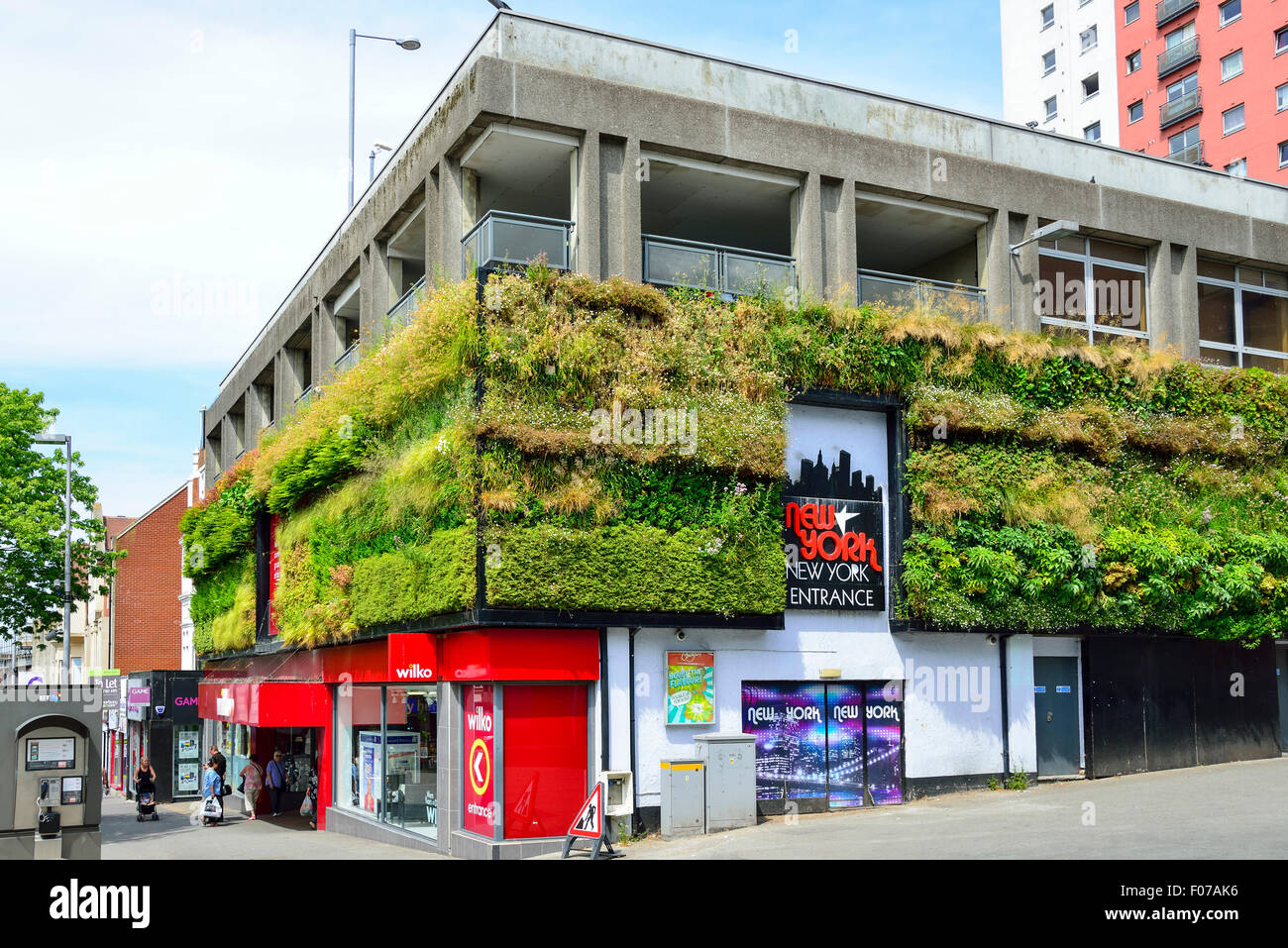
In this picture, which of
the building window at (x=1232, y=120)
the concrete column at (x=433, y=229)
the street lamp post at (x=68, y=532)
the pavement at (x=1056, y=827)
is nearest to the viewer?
the pavement at (x=1056, y=827)

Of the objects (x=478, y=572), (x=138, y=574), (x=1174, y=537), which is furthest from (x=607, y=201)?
(x=138, y=574)

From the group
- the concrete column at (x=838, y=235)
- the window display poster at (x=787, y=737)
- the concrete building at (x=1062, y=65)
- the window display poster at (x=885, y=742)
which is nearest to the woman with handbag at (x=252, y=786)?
the window display poster at (x=787, y=737)

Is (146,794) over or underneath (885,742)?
underneath

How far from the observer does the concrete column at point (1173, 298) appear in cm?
2458

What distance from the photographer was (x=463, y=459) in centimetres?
1716

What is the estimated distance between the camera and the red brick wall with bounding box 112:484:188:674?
5484 centimetres

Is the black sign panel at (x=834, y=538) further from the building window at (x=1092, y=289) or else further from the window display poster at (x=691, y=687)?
the building window at (x=1092, y=289)

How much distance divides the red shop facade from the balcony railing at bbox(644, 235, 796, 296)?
5949 mm

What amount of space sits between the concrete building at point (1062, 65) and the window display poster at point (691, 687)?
45.6 m

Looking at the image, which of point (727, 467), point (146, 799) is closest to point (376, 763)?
point (727, 467)

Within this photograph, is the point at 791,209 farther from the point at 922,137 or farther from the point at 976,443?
the point at 976,443

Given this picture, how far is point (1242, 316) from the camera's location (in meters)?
26.3

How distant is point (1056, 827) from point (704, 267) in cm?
996

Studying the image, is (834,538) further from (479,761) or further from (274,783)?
(274,783)
